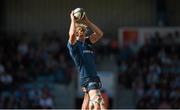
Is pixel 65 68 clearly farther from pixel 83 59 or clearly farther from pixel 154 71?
pixel 83 59

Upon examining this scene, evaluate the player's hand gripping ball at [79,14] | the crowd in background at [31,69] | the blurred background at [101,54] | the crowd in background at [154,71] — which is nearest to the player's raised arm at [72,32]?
the player's hand gripping ball at [79,14]

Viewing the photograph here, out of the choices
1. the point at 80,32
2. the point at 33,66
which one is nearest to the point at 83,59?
the point at 80,32

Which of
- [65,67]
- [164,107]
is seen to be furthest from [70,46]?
[65,67]

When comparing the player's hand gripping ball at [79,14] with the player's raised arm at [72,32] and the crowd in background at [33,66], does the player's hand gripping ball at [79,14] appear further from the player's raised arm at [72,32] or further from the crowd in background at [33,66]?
the crowd in background at [33,66]

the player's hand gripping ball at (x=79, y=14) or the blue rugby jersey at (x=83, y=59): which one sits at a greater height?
the player's hand gripping ball at (x=79, y=14)

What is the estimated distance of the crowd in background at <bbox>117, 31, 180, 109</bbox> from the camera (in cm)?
2166

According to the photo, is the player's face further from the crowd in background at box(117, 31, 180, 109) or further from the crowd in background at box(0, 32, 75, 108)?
the crowd in background at box(117, 31, 180, 109)

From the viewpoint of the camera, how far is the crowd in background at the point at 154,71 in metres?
21.7

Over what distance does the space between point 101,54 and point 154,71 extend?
89.7 inches

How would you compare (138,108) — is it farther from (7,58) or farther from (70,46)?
(70,46)

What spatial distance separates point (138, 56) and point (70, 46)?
12723 millimetres

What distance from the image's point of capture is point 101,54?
953 inches

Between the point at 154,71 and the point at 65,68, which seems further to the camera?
the point at 65,68

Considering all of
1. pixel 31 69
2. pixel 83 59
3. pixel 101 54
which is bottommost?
pixel 31 69
